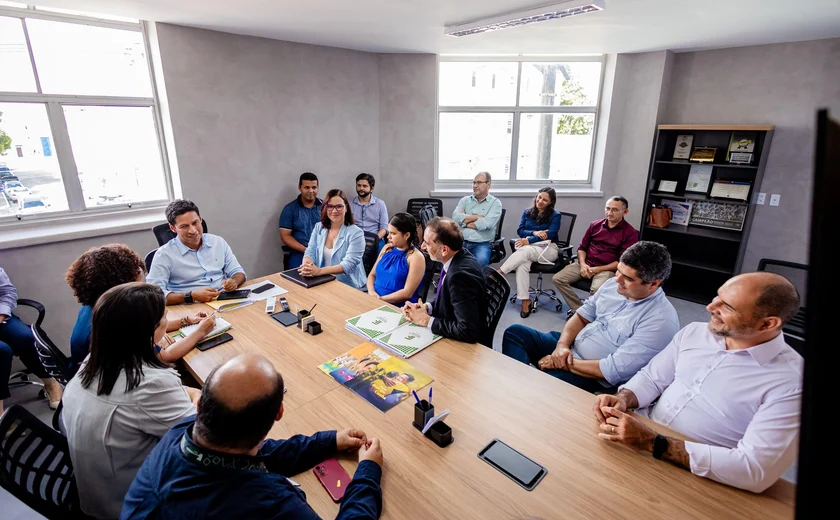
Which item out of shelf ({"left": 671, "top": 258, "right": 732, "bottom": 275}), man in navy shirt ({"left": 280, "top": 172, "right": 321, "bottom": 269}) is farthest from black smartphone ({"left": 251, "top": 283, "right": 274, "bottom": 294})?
shelf ({"left": 671, "top": 258, "right": 732, "bottom": 275})

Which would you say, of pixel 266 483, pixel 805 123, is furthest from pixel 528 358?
pixel 805 123

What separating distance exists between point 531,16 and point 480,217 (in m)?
2.20

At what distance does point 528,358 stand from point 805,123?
4188 mm

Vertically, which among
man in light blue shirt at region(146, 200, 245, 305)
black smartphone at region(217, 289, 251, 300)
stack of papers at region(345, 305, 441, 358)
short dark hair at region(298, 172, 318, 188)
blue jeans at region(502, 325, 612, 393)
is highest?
short dark hair at region(298, 172, 318, 188)

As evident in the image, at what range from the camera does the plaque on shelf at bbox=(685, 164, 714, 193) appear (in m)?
4.75

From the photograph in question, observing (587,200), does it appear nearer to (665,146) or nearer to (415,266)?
(665,146)

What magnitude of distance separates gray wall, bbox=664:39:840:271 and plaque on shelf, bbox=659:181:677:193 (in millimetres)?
751

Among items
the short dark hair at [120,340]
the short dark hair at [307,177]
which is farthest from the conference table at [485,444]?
the short dark hair at [307,177]

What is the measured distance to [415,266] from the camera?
117 inches

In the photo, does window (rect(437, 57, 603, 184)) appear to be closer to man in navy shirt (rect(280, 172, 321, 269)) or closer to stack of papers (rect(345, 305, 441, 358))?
man in navy shirt (rect(280, 172, 321, 269))

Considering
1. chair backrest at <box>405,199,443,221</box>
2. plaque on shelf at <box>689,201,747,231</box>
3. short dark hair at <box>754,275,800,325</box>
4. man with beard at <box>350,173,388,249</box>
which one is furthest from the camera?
chair backrest at <box>405,199,443,221</box>

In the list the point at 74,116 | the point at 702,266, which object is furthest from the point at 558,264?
the point at 74,116

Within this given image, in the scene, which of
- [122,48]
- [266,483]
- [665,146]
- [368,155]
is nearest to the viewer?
[266,483]

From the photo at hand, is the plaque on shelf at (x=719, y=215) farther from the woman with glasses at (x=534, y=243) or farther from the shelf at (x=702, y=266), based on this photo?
the woman with glasses at (x=534, y=243)
